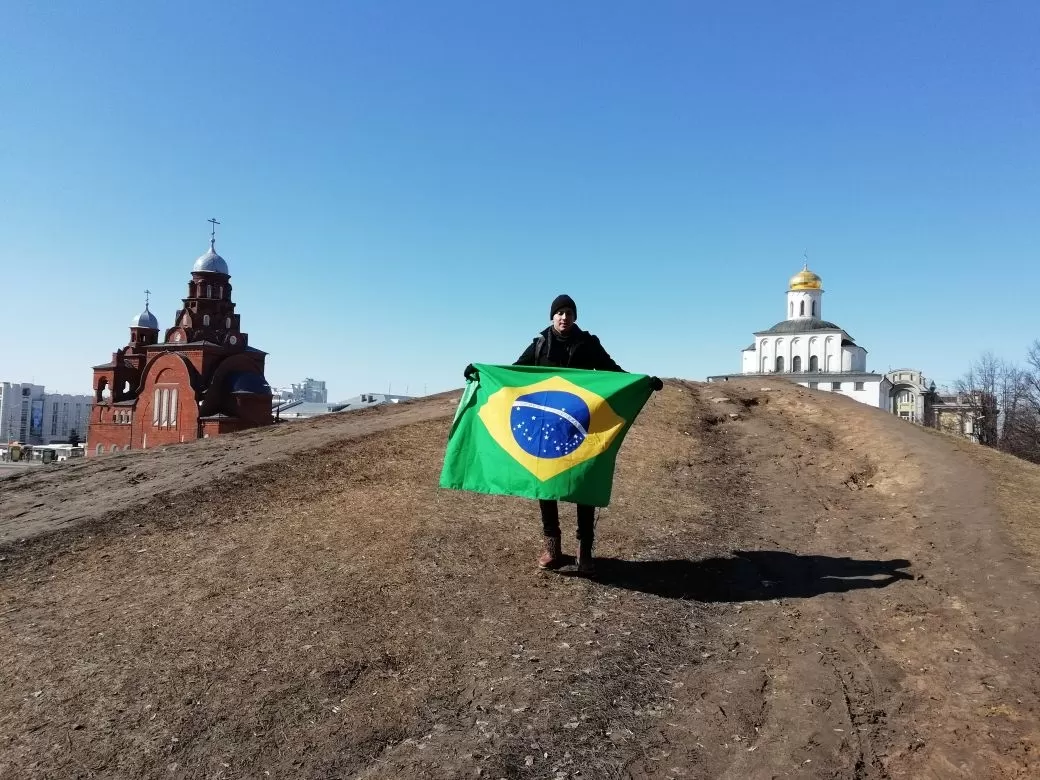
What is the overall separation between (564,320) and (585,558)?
2.16 m

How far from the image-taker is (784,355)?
83.8 m

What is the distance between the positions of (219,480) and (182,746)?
6107 millimetres

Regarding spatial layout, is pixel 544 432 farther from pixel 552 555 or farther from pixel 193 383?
pixel 193 383

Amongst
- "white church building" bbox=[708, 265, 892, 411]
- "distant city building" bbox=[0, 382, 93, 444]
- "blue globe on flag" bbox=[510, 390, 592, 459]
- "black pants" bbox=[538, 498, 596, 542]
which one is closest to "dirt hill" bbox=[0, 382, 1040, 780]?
"black pants" bbox=[538, 498, 596, 542]

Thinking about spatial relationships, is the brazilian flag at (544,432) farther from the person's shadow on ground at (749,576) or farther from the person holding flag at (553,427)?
the person's shadow on ground at (749,576)

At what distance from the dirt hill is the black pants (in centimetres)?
A: 39

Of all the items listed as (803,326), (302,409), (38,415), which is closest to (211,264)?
(302,409)

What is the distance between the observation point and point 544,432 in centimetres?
681

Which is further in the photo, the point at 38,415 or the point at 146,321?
the point at 38,415

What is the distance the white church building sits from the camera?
259 feet

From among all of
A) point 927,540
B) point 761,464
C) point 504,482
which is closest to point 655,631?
point 504,482

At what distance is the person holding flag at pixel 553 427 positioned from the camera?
A: 662 centimetres

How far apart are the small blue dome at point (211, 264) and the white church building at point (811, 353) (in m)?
54.4

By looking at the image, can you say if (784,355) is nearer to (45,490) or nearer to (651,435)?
(651,435)
